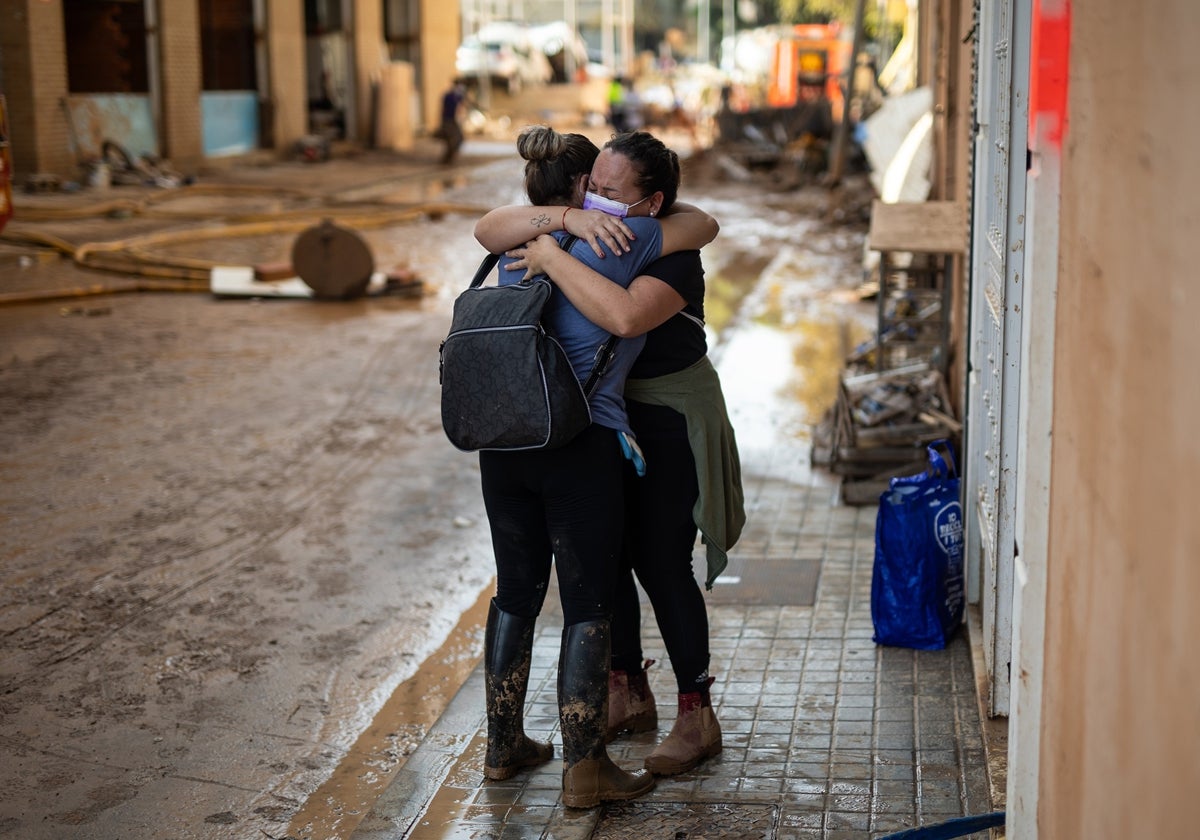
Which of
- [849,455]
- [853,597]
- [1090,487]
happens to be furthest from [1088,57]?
[849,455]

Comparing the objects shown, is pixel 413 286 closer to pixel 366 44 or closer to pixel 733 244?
pixel 733 244

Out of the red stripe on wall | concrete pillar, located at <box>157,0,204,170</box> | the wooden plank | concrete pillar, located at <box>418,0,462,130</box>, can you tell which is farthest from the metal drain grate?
concrete pillar, located at <box>418,0,462,130</box>

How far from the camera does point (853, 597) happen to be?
5.70 meters

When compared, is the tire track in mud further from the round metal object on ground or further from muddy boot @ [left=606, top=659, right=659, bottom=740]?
the round metal object on ground

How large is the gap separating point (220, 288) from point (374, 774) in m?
9.88

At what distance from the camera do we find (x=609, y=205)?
3736 mm

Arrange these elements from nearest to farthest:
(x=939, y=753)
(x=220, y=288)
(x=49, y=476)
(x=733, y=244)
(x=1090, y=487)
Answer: (x=1090, y=487), (x=939, y=753), (x=49, y=476), (x=220, y=288), (x=733, y=244)

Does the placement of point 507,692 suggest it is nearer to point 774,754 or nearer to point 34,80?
point 774,754

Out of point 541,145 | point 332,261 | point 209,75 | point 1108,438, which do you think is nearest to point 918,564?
point 541,145

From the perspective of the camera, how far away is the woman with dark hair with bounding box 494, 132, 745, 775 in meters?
3.68

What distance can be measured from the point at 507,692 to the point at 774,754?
34.1 inches

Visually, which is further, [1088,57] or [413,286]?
[413,286]

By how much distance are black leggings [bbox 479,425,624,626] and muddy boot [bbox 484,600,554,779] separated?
0.06 metres

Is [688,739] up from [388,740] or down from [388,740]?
up
